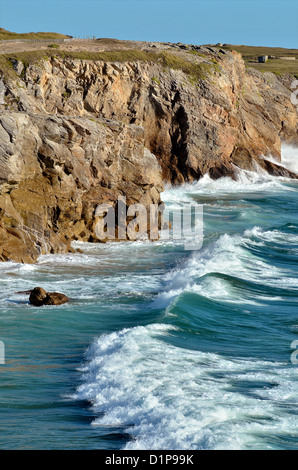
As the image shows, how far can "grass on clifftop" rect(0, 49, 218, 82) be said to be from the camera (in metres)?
44.7

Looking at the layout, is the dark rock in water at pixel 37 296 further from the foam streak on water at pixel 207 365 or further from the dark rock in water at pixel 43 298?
the foam streak on water at pixel 207 365

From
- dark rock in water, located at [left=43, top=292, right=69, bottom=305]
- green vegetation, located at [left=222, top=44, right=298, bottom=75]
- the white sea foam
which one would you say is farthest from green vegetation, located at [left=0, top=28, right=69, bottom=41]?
the white sea foam

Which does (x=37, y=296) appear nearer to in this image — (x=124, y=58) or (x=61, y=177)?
(x=61, y=177)

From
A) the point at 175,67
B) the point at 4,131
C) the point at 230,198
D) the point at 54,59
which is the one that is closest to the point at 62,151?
the point at 4,131

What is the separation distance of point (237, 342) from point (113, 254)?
464 inches

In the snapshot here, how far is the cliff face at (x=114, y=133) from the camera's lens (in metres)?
26.2

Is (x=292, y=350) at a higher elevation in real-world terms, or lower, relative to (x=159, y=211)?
→ lower

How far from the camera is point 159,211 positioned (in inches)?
1319

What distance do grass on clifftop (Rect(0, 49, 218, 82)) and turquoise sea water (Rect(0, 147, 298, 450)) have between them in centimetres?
1933

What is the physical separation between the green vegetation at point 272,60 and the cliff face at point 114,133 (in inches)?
484

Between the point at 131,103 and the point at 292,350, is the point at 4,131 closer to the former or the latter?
the point at 292,350

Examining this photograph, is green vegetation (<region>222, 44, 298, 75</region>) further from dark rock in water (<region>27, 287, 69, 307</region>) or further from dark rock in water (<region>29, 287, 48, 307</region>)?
dark rock in water (<region>29, 287, 48, 307</region>)

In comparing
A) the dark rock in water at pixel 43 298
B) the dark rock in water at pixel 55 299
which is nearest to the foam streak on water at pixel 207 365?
the dark rock in water at pixel 55 299
